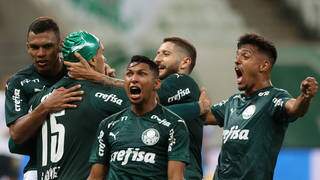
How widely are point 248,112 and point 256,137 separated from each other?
0.24m

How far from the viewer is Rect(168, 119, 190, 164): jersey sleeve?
642cm

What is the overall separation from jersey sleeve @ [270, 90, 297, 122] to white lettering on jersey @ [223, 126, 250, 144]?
0.24 metres

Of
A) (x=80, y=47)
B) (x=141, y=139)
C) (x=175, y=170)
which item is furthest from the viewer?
(x=80, y=47)

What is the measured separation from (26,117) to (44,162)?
0.35 m

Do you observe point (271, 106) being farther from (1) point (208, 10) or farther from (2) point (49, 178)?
(1) point (208, 10)

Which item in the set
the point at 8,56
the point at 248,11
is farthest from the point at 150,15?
the point at 248,11

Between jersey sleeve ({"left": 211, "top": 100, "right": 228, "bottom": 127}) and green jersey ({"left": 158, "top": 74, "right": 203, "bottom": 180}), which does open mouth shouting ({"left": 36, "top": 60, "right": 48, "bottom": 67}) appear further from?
jersey sleeve ({"left": 211, "top": 100, "right": 228, "bottom": 127})

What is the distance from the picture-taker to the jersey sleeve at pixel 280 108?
6.81 metres

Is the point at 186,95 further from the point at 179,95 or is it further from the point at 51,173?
the point at 51,173

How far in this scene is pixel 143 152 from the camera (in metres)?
6.46

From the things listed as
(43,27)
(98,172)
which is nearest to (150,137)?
(98,172)

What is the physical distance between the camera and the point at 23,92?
7.28m

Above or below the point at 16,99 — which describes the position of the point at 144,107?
below

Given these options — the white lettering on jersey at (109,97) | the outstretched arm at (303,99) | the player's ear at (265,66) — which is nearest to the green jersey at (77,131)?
the white lettering on jersey at (109,97)
